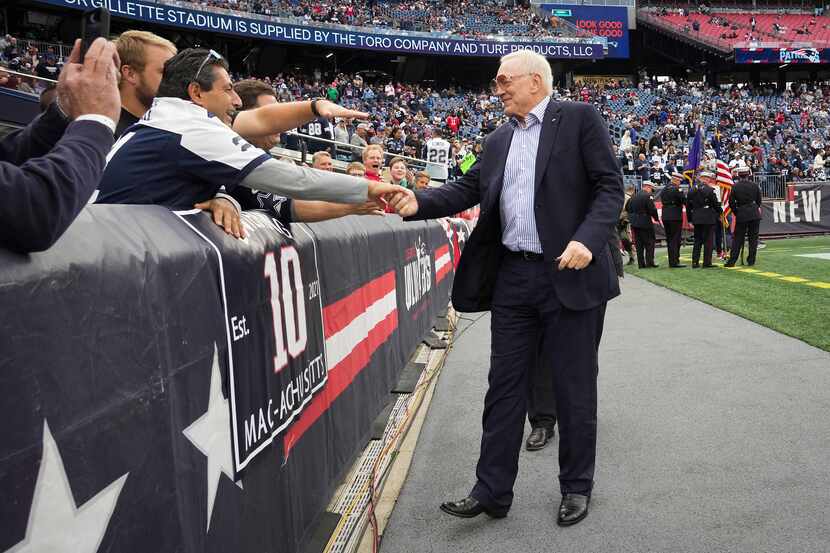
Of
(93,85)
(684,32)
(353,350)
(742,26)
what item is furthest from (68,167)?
(742,26)

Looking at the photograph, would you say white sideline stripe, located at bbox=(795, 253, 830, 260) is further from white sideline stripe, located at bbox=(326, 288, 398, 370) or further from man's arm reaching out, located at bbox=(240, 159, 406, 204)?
man's arm reaching out, located at bbox=(240, 159, 406, 204)

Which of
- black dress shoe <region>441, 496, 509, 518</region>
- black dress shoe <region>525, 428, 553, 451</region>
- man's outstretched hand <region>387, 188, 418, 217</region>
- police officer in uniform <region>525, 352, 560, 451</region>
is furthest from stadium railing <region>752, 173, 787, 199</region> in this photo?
black dress shoe <region>441, 496, 509, 518</region>

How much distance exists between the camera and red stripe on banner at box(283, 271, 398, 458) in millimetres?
3088

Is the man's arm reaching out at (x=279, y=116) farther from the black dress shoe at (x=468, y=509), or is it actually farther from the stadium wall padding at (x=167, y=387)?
the black dress shoe at (x=468, y=509)

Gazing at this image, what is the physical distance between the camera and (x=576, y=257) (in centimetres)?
328

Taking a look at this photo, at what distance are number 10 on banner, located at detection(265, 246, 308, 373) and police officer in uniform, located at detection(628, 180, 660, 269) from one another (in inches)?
609

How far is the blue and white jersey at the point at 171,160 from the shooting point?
102 inches

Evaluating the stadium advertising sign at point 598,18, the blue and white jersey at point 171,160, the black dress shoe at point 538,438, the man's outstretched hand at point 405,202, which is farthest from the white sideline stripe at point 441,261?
the stadium advertising sign at point 598,18

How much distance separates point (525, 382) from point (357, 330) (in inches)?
44.9

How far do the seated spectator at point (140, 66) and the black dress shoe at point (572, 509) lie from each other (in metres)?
2.58

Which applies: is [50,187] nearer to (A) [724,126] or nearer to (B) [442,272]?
(B) [442,272]

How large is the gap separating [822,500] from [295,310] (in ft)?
8.18

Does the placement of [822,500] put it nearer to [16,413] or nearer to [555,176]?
[555,176]

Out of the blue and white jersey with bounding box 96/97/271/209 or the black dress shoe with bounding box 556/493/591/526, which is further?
the black dress shoe with bounding box 556/493/591/526
